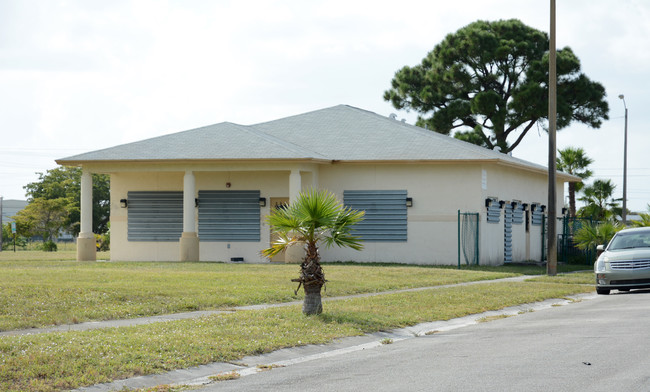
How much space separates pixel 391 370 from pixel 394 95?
51.1 meters

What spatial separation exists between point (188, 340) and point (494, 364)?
4050mm

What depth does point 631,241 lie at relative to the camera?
22.5 metres

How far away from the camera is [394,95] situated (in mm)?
60562

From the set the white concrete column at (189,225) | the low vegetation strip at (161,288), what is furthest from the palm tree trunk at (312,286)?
the white concrete column at (189,225)

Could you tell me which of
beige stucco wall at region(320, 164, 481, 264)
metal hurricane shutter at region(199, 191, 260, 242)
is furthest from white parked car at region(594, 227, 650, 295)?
metal hurricane shutter at region(199, 191, 260, 242)

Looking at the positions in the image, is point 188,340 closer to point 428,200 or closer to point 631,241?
point 631,241

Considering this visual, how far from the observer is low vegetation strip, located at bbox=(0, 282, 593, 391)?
31.7 feet

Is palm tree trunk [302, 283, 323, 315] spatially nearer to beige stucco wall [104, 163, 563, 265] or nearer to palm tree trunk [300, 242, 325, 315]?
palm tree trunk [300, 242, 325, 315]

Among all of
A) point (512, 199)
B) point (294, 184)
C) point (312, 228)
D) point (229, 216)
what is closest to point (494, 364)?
point (312, 228)

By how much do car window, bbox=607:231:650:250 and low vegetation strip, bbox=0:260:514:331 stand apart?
13.8 feet

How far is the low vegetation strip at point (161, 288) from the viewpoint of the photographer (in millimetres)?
15016

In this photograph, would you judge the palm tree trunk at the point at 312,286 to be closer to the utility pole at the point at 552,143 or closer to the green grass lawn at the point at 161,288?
the green grass lawn at the point at 161,288

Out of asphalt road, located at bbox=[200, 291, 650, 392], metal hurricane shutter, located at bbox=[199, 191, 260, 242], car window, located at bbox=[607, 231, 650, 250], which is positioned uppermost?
metal hurricane shutter, located at bbox=[199, 191, 260, 242]

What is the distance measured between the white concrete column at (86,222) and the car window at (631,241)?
18.7 m
